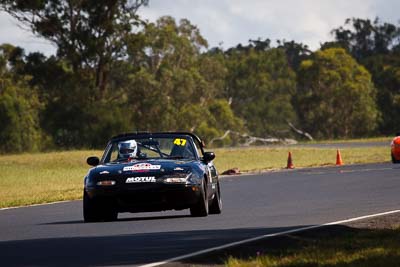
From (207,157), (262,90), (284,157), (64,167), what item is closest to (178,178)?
(207,157)

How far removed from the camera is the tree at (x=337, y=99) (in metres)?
110

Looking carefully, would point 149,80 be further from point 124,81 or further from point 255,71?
point 255,71

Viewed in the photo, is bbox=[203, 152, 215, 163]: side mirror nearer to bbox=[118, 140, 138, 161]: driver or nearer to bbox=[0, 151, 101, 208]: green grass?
bbox=[118, 140, 138, 161]: driver

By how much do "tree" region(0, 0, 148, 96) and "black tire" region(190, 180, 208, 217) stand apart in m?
57.4

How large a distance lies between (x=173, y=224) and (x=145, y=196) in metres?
0.74

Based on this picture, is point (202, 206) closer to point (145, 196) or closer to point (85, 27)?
point (145, 196)

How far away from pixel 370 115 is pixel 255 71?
19.7 metres

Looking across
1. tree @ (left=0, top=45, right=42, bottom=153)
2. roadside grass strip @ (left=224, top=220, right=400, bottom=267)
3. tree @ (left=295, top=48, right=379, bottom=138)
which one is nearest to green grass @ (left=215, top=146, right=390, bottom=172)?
tree @ (left=0, top=45, right=42, bottom=153)

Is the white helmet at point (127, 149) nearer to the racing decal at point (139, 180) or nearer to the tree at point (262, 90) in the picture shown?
the racing decal at point (139, 180)

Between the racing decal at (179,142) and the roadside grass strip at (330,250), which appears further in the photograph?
the racing decal at (179,142)

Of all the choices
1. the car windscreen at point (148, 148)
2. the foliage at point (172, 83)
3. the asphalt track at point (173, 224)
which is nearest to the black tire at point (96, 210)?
the asphalt track at point (173, 224)

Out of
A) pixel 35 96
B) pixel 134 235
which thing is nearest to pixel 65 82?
pixel 35 96

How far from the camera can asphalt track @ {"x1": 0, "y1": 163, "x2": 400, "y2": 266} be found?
47.9 feet

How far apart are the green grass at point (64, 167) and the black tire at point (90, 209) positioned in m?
8.11
